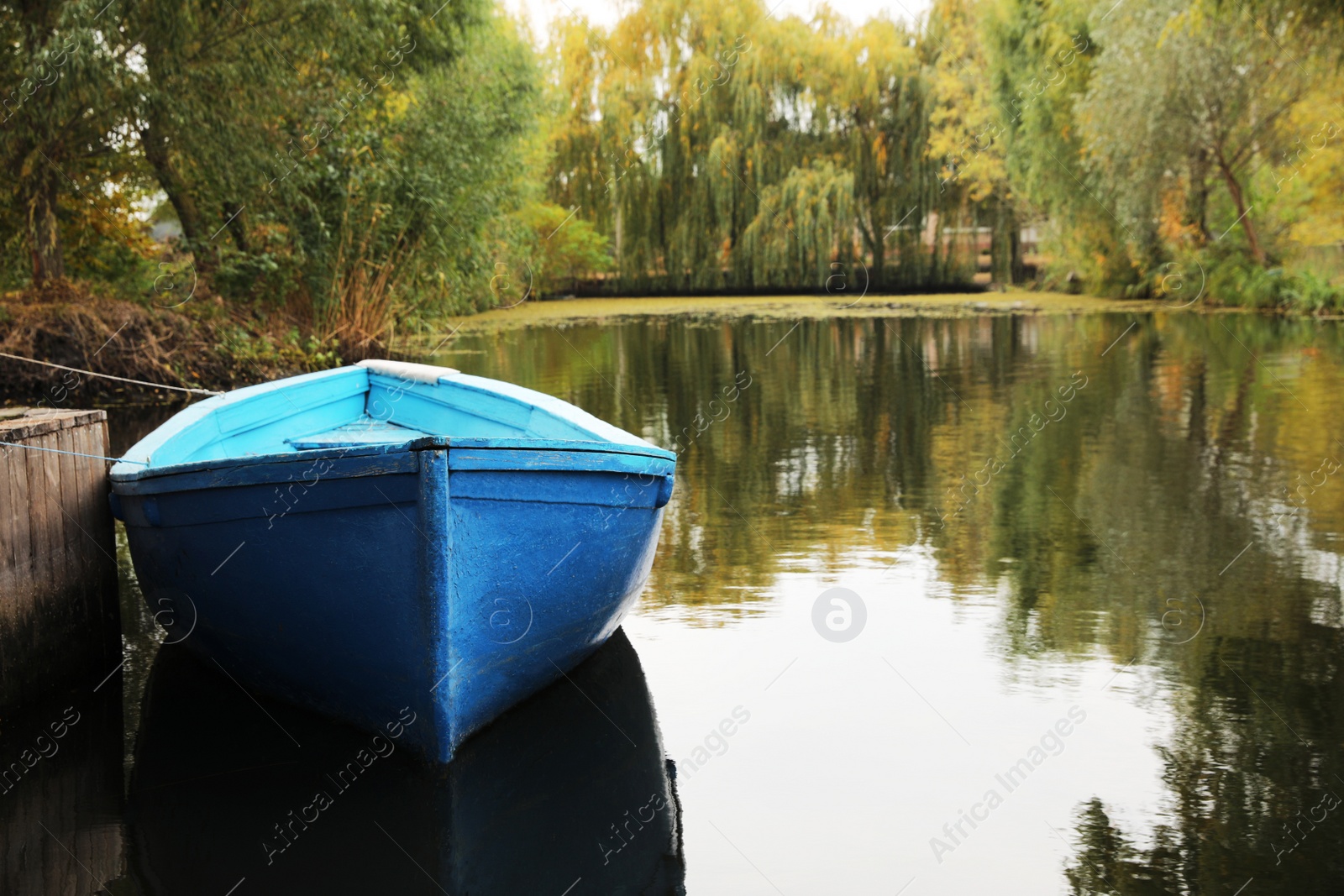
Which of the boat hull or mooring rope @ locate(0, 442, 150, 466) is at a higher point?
mooring rope @ locate(0, 442, 150, 466)

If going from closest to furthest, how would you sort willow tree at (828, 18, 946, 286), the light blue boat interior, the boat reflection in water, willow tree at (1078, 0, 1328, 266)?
the boat reflection in water, the light blue boat interior, willow tree at (1078, 0, 1328, 266), willow tree at (828, 18, 946, 286)

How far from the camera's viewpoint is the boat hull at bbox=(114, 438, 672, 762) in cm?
389

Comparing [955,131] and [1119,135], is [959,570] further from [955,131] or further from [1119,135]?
[955,131]

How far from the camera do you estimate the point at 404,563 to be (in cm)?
391

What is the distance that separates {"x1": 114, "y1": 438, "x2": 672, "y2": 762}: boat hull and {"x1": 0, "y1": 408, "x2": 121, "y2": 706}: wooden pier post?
31cm

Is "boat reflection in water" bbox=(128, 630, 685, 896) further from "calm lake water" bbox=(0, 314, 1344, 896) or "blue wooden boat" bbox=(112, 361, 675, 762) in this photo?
"blue wooden boat" bbox=(112, 361, 675, 762)

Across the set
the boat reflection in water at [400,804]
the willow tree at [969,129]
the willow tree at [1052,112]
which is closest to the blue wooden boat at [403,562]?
the boat reflection in water at [400,804]

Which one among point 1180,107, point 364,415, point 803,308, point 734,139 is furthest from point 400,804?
point 734,139

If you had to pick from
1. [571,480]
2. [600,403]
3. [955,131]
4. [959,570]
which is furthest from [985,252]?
[571,480]

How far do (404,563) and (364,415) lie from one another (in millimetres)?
3078

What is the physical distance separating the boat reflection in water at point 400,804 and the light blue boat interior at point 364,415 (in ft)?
4.07

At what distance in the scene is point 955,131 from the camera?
109 feet

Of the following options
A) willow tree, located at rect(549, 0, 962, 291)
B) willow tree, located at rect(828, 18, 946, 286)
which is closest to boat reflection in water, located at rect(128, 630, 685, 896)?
willow tree, located at rect(549, 0, 962, 291)

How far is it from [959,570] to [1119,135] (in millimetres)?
19894
